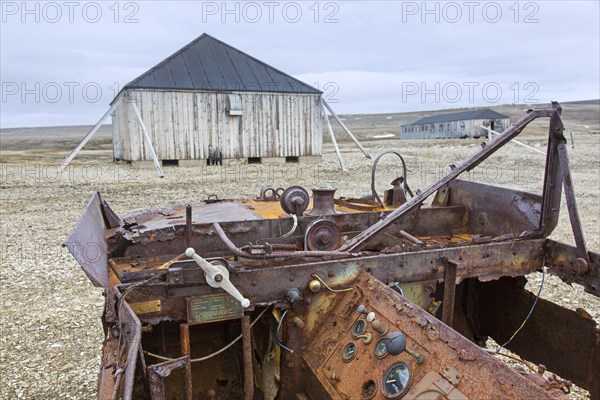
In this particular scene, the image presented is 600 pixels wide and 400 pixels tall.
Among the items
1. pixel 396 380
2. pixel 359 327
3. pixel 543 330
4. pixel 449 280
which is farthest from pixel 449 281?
pixel 543 330

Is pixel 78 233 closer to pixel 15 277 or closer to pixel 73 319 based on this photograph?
pixel 73 319

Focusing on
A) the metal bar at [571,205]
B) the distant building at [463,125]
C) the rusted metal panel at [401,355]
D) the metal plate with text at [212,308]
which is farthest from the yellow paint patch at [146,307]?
the distant building at [463,125]

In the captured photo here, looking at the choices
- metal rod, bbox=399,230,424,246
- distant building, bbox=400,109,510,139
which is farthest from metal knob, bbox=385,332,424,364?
distant building, bbox=400,109,510,139

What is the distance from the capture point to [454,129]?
47.2 metres

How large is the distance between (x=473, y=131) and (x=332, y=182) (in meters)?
33.8

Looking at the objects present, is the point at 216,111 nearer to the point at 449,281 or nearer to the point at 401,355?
the point at 449,281

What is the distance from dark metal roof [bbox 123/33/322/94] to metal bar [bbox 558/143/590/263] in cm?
1621

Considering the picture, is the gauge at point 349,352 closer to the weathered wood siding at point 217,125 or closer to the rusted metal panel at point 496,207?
the rusted metal panel at point 496,207

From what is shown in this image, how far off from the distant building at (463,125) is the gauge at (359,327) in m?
43.6

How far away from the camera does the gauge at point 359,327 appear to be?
8.07 feet

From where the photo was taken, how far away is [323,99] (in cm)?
1856

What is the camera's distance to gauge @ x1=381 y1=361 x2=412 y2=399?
2.06 meters

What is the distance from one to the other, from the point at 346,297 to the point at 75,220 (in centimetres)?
838

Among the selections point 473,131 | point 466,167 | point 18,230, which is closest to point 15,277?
point 18,230
